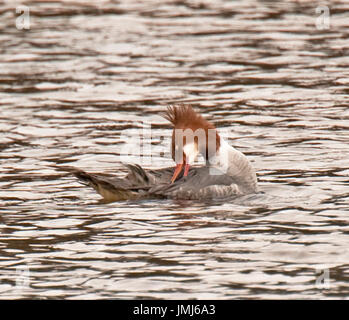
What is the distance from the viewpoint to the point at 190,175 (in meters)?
11.0

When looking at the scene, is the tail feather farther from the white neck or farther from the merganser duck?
the white neck

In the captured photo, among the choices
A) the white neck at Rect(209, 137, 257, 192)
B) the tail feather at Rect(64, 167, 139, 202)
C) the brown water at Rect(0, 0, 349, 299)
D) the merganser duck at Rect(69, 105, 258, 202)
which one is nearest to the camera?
the brown water at Rect(0, 0, 349, 299)

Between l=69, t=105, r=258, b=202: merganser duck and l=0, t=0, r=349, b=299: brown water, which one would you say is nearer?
l=0, t=0, r=349, b=299: brown water

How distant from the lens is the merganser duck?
35.7ft

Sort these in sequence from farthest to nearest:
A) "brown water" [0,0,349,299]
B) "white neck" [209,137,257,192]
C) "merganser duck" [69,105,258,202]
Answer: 1. "white neck" [209,137,257,192]
2. "merganser duck" [69,105,258,202]
3. "brown water" [0,0,349,299]

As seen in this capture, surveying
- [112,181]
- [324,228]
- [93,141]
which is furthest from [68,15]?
[324,228]

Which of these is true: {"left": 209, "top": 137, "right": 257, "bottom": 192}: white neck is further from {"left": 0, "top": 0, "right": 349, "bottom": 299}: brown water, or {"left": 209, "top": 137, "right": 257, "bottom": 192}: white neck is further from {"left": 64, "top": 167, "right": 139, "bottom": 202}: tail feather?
{"left": 64, "top": 167, "right": 139, "bottom": 202}: tail feather

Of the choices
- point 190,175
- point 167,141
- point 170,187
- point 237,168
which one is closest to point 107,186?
point 170,187

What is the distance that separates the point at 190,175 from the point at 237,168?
1.64ft

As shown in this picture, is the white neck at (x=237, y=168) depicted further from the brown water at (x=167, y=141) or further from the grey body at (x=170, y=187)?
the brown water at (x=167, y=141)

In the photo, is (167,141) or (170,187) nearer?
(170,187)

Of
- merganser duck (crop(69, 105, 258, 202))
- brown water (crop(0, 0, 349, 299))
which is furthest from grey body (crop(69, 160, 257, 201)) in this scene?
brown water (crop(0, 0, 349, 299))

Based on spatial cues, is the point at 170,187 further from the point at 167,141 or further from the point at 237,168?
the point at 167,141

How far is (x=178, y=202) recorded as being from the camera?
10883 mm
